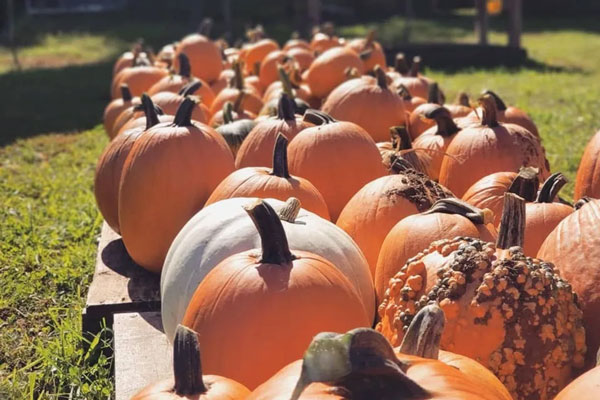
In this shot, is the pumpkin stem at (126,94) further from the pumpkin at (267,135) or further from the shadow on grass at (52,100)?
the pumpkin at (267,135)

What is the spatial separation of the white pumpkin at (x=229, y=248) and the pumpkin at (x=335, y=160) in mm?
900

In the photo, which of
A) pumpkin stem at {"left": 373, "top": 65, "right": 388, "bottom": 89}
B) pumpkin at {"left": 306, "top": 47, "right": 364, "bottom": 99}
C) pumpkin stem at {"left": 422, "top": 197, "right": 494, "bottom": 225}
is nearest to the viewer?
pumpkin stem at {"left": 422, "top": 197, "right": 494, "bottom": 225}

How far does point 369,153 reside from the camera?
3732 millimetres

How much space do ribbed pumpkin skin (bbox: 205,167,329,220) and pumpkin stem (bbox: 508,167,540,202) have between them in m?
0.70

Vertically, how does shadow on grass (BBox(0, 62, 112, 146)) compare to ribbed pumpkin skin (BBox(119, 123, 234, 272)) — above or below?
below

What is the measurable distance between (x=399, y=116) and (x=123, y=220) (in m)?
1.86

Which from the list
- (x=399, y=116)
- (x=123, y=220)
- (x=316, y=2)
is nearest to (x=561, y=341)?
(x=123, y=220)

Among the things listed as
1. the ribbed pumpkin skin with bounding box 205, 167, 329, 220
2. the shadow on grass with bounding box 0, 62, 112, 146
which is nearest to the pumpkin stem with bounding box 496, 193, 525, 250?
the ribbed pumpkin skin with bounding box 205, 167, 329, 220

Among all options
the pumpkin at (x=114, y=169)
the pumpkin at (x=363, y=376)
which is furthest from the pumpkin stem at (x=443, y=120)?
the pumpkin at (x=363, y=376)

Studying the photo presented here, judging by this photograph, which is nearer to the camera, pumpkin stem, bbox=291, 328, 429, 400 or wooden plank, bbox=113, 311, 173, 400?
pumpkin stem, bbox=291, 328, 429, 400

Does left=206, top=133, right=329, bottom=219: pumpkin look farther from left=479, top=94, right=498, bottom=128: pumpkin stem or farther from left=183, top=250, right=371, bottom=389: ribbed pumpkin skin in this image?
left=479, top=94, right=498, bottom=128: pumpkin stem

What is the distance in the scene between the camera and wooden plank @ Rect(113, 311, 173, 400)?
2584 mm

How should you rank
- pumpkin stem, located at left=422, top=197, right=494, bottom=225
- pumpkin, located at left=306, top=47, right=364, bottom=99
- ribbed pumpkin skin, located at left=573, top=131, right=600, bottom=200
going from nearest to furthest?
pumpkin stem, located at left=422, top=197, right=494, bottom=225
ribbed pumpkin skin, located at left=573, top=131, right=600, bottom=200
pumpkin, located at left=306, top=47, right=364, bottom=99

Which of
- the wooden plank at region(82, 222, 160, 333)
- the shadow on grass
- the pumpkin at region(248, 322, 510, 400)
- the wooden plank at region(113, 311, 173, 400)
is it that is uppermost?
the pumpkin at region(248, 322, 510, 400)
